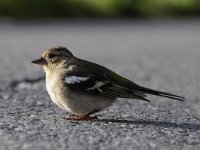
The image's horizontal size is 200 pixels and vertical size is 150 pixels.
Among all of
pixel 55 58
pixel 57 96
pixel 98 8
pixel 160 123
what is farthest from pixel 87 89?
pixel 98 8

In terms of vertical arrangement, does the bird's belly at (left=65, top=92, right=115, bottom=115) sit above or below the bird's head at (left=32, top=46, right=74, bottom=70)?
→ below

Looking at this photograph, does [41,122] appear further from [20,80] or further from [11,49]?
[11,49]

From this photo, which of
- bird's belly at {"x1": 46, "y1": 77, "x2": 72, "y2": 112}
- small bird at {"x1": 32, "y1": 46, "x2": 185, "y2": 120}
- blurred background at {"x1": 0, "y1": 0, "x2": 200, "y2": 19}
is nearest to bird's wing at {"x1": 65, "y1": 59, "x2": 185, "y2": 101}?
small bird at {"x1": 32, "y1": 46, "x2": 185, "y2": 120}

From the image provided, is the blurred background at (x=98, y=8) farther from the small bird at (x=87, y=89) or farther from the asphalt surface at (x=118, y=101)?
the small bird at (x=87, y=89)

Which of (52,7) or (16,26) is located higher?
(52,7)

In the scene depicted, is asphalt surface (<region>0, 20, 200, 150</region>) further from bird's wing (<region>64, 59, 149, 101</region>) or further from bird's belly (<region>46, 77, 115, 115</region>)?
bird's wing (<region>64, 59, 149, 101</region>)

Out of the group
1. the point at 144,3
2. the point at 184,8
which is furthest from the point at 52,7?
the point at 184,8

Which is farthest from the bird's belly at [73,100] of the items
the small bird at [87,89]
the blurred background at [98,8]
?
the blurred background at [98,8]
